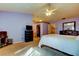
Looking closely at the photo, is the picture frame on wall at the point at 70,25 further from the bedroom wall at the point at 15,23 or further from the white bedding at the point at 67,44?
the white bedding at the point at 67,44

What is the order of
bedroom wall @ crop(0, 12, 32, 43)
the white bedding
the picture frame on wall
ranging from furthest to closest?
the picture frame on wall → bedroom wall @ crop(0, 12, 32, 43) → the white bedding

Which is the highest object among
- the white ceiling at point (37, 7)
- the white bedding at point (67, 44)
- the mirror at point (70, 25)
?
the white ceiling at point (37, 7)

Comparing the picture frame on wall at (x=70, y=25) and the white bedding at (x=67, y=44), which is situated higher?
the picture frame on wall at (x=70, y=25)

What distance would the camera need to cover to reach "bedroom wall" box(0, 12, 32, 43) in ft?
16.7

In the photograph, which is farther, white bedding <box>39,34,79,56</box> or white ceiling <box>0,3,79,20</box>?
white ceiling <box>0,3,79,20</box>

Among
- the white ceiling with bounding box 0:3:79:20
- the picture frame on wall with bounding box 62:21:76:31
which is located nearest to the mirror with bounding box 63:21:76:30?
the picture frame on wall with bounding box 62:21:76:31

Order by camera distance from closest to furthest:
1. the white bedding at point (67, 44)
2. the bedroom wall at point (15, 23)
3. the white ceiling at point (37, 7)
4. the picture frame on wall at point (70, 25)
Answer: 1. the white bedding at point (67, 44)
2. the white ceiling at point (37, 7)
3. the bedroom wall at point (15, 23)
4. the picture frame on wall at point (70, 25)

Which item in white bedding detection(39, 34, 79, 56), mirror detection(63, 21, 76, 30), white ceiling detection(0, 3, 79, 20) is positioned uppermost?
white ceiling detection(0, 3, 79, 20)

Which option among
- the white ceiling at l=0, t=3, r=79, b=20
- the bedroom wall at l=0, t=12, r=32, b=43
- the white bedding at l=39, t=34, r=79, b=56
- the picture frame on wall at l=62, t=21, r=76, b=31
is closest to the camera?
the white bedding at l=39, t=34, r=79, b=56

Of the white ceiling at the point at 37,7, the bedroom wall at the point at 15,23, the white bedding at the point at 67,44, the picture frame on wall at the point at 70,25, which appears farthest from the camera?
the picture frame on wall at the point at 70,25

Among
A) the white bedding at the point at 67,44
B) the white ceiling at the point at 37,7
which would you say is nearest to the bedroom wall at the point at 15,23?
the white ceiling at the point at 37,7

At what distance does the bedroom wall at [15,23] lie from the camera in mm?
5096

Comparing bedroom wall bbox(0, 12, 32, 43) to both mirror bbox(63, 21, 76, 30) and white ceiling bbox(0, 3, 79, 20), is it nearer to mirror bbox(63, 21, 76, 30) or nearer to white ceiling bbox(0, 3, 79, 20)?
white ceiling bbox(0, 3, 79, 20)

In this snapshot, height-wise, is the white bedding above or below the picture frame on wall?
below
